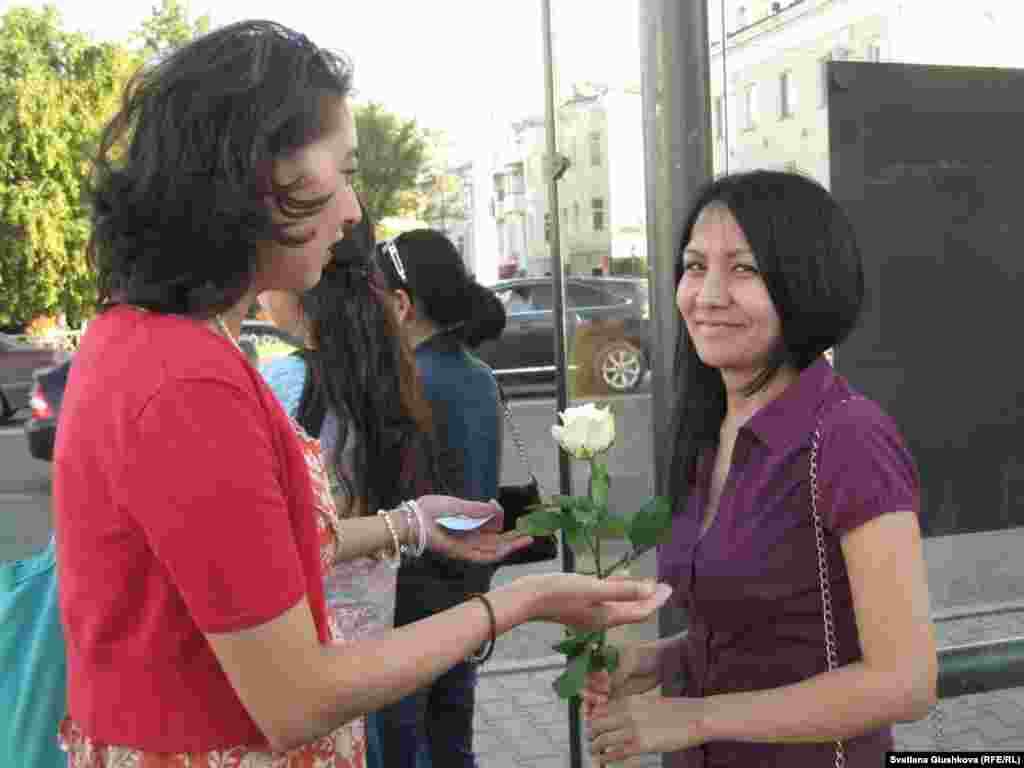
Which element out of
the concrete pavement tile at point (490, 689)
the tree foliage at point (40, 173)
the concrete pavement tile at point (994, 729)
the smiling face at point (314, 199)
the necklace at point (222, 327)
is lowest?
the concrete pavement tile at point (490, 689)

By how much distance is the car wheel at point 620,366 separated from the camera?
294 cm

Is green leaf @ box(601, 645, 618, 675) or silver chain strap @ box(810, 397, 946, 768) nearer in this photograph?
silver chain strap @ box(810, 397, 946, 768)

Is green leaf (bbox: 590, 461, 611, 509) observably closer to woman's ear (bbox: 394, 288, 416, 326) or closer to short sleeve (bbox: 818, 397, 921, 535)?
short sleeve (bbox: 818, 397, 921, 535)

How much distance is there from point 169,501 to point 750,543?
0.89 metres

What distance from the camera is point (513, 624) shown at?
5.00ft

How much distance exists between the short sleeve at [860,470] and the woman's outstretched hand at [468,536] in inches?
31.1

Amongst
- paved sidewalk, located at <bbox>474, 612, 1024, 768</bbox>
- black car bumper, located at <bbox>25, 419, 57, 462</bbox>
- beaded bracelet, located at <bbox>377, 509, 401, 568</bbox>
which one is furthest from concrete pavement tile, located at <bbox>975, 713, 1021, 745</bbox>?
black car bumper, located at <bbox>25, 419, 57, 462</bbox>

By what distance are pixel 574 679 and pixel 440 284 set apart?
193cm

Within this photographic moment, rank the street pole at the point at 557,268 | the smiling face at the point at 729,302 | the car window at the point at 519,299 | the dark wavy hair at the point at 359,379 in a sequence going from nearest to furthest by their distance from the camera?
the smiling face at the point at 729,302 → the dark wavy hair at the point at 359,379 → the street pole at the point at 557,268 → the car window at the point at 519,299

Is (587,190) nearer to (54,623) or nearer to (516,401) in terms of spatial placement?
(54,623)

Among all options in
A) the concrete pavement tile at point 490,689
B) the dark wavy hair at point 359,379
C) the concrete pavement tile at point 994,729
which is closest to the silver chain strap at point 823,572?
the dark wavy hair at point 359,379

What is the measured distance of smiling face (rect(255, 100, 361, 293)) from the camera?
1.42 m

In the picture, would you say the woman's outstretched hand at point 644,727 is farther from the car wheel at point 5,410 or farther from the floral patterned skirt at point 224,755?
the car wheel at point 5,410

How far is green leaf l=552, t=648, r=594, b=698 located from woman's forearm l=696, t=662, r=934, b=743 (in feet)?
0.68
